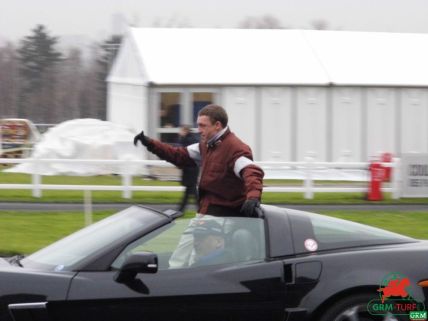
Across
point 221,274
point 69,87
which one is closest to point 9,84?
point 69,87

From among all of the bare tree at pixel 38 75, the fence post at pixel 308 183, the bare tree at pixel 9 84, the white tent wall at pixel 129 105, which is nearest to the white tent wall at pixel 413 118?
the fence post at pixel 308 183

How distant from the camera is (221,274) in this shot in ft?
17.4

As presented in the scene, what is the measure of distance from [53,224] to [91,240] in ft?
26.4

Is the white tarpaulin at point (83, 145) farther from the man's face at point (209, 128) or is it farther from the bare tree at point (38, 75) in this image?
the bare tree at point (38, 75)

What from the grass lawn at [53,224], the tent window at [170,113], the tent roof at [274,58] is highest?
the tent roof at [274,58]

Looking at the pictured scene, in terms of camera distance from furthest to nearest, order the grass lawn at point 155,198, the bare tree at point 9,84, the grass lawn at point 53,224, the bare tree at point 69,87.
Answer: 1. the bare tree at point 69,87
2. the bare tree at point 9,84
3. the grass lawn at point 155,198
4. the grass lawn at point 53,224

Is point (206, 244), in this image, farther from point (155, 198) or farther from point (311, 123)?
point (311, 123)

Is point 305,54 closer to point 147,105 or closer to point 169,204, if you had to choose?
point 147,105

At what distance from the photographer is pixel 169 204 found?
16609mm

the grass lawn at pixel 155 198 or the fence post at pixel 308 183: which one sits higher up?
the fence post at pixel 308 183

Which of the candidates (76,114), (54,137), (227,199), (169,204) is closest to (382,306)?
(227,199)

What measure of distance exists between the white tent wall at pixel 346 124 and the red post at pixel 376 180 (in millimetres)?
4998

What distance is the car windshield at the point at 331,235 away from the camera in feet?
18.0

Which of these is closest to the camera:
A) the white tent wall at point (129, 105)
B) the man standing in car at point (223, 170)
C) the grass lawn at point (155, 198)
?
the man standing in car at point (223, 170)
